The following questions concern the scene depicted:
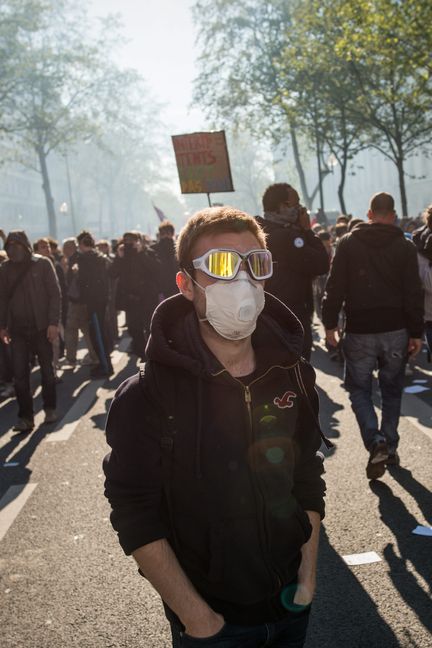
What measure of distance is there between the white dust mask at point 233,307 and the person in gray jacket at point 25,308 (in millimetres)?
5879

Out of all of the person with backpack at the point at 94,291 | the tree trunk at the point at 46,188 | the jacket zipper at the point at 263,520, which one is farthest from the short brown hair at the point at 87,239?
the tree trunk at the point at 46,188

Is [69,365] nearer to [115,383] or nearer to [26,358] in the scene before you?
[115,383]

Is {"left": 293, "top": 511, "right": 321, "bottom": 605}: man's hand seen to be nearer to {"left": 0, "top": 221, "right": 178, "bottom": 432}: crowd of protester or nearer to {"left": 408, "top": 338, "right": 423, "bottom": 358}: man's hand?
{"left": 408, "top": 338, "right": 423, "bottom": 358}: man's hand

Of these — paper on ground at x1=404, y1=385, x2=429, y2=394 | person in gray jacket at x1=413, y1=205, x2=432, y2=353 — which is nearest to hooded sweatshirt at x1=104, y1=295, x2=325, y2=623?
person in gray jacket at x1=413, y1=205, x2=432, y2=353

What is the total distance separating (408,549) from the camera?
4324 millimetres

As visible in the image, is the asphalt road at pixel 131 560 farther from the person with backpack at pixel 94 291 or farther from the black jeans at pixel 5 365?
the person with backpack at pixel 94 291

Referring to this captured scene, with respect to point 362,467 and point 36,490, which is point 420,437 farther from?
point 36,490

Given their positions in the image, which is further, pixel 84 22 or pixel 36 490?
pixel 84 22

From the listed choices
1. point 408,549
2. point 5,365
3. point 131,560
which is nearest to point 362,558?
point 408,549

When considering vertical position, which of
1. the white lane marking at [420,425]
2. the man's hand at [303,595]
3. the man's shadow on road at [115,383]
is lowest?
the white lane marking at [420,425]

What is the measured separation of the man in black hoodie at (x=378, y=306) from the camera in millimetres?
5535

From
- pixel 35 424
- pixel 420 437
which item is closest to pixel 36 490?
pixel 35 424

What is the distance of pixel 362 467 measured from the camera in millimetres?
5902

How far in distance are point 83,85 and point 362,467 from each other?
44.2 metres
